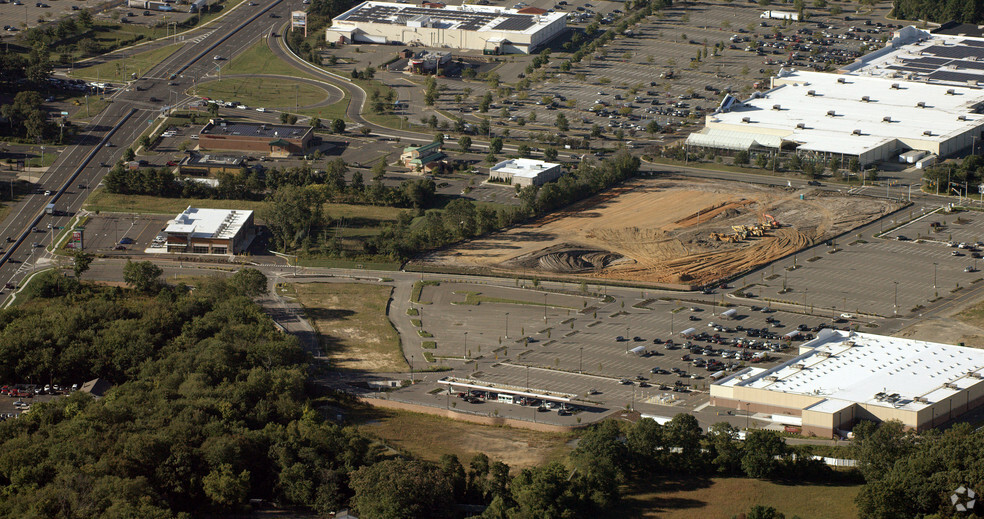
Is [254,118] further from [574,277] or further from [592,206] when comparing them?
[574,277]

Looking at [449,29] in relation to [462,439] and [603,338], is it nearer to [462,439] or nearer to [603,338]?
[603,338]

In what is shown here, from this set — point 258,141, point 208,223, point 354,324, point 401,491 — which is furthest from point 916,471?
point 258,141

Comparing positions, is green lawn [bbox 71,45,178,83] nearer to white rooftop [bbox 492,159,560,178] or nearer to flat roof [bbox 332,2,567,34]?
flat roof [bbox 332,2,567,34]

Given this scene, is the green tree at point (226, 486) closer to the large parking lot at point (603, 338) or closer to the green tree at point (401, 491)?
the green tree at point (401, 491)

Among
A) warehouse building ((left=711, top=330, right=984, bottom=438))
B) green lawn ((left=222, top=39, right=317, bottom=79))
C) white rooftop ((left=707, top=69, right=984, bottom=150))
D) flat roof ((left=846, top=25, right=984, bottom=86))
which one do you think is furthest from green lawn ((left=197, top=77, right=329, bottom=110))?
warehouse building ((left=711, top=330, right=984, bottom=438))

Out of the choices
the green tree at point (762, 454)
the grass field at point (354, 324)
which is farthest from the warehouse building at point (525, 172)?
the green tree at point (762, 454)

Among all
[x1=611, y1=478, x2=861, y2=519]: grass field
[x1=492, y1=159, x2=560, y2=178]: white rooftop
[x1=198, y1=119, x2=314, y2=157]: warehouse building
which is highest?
[x1=198, y1=119, x2=314, y2=157]: warehouse building
